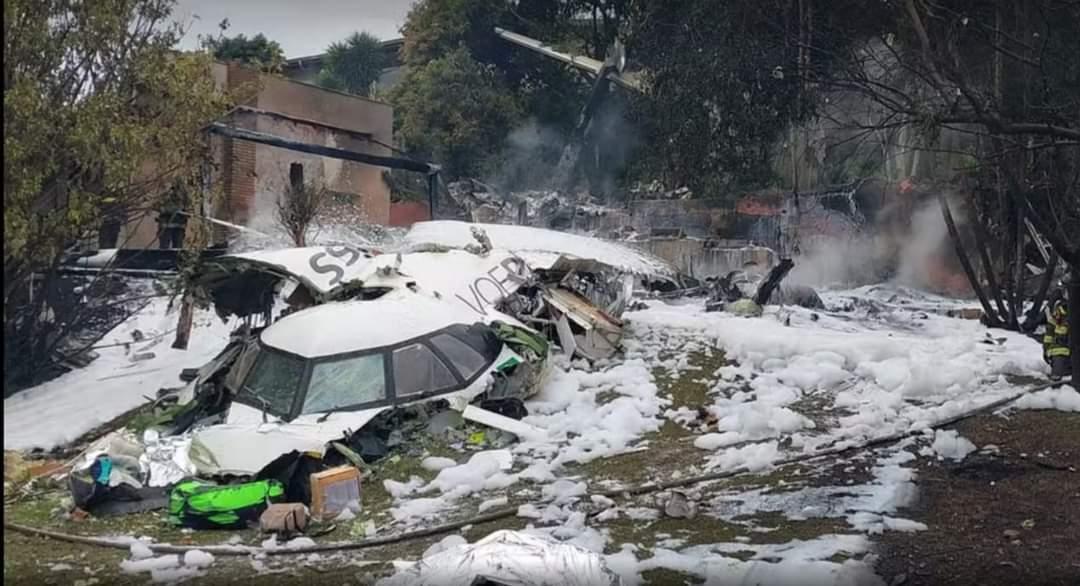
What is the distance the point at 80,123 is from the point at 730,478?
15.1 ft

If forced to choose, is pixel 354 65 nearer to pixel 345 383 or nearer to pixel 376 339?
pixel 376 339

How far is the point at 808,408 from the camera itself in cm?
852

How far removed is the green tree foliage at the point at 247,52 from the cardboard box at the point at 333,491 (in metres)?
3.19

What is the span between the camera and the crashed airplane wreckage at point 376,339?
7480 mm

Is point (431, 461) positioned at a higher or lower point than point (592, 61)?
lower

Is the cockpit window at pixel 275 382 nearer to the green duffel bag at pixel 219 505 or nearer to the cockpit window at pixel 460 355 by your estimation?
the cockpit window at pixel 460 355

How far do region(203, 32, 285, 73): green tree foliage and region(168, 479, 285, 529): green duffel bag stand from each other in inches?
127

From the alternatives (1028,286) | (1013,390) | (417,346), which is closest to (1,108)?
(417,346)

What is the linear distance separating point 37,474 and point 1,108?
3.92 metres

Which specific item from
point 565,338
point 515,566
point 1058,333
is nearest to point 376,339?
point 565,338

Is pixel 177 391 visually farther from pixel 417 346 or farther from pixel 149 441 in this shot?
pixel 417 346

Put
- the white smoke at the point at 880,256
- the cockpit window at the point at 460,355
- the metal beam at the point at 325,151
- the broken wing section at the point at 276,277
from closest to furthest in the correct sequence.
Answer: the cockpit window at the point at 460,355 < the metal beam at the point at 325,151 < the broken wing section at the point at 276,277 < the white smoke at the point at 880,256

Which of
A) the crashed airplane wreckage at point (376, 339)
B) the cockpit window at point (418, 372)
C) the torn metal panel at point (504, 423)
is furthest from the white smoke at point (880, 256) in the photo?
the cockpit window at point (418, 372)

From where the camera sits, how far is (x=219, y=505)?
233 inches
